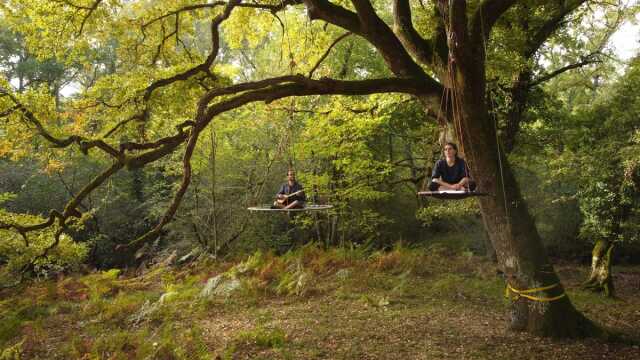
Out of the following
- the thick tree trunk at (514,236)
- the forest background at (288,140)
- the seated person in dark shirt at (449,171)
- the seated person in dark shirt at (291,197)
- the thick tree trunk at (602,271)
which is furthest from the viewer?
the thick tree trunk at (602,271)

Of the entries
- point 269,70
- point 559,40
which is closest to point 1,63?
point 269,70

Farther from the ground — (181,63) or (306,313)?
(181,63)

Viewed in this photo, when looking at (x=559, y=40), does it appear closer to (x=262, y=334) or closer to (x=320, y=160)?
(x=320, y=160)

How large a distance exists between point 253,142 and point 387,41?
1040 cm

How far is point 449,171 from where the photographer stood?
24.6ft

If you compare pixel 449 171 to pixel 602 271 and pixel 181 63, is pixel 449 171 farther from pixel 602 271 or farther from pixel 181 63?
pixel 602 271

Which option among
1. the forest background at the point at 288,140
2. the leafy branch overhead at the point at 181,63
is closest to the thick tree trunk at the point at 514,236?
the leafy branch overhead at the point at 181,63

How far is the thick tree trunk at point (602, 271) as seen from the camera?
12812 mm

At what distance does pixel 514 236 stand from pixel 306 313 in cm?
477

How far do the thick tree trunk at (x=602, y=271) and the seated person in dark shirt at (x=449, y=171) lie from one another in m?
8.04

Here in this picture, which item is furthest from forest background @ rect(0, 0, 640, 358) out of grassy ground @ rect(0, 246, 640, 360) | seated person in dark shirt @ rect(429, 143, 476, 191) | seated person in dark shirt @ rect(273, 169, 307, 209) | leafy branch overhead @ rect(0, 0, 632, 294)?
seated person in dark shirt @ rect(273, 169, 307, 209)

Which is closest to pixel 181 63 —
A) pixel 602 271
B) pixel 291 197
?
pixel 291 197

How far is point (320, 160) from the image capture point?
1761cm

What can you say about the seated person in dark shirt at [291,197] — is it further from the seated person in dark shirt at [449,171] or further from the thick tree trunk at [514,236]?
the thick tree trunk at [514,236]
